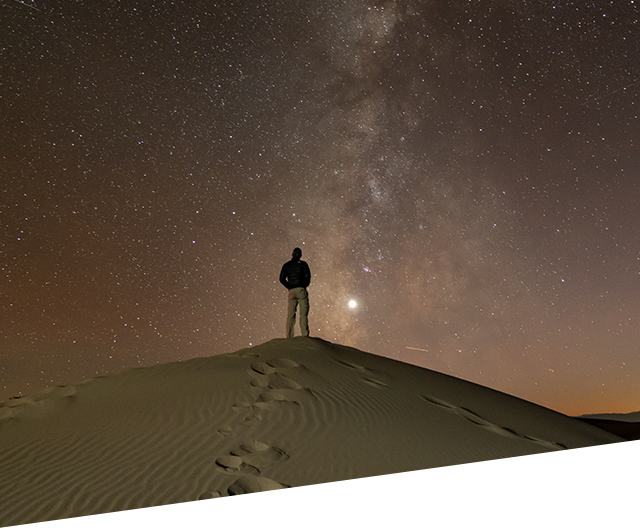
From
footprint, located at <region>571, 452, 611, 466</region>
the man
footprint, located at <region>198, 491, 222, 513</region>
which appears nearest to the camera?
footprint, located at <region>198, 491, 222, 513</region>

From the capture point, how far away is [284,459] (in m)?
4.82

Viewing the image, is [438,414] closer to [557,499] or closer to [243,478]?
[557,499]

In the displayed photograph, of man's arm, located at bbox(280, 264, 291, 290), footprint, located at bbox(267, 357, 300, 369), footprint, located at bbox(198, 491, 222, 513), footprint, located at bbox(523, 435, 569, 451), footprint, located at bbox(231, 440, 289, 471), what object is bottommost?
footprint, located at bbox(198, 491, 222, 513)

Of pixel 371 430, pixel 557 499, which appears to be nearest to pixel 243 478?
pixel 371 430

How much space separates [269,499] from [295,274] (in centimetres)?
753

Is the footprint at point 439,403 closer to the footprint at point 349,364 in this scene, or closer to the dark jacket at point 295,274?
the footprint at point 349,364

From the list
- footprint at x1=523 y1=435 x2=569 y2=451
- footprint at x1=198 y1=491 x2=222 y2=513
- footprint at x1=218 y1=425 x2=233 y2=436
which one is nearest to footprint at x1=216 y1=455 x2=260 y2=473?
footprint at x1=198 y1=491 x2=222 y2=513

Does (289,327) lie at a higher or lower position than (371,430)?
higher

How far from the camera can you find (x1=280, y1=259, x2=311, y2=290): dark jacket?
11.2 m

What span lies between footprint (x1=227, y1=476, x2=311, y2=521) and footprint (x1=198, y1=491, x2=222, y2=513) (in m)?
0.13

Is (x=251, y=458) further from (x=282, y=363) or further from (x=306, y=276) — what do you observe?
(x=306, y=276)

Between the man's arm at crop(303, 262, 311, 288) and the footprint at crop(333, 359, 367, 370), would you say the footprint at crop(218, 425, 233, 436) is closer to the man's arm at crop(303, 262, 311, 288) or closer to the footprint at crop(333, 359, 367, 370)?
the footprint at crop(333, 359, 367, 370)

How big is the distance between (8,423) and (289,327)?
6.82 metres

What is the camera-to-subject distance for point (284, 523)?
3.62m
